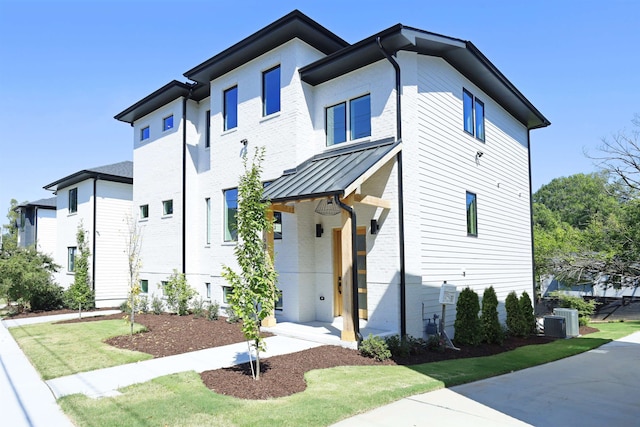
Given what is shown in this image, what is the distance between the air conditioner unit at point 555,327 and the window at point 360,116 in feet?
31.4

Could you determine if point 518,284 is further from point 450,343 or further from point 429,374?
point 429,374

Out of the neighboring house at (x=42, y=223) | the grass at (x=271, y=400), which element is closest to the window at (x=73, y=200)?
the neighboring house at (x=42, y=223)

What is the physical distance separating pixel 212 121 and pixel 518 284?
13244mm

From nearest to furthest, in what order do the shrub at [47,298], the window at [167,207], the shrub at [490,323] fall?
the shrub at [490,323], the window at [167,207], the shrub at [47,298]

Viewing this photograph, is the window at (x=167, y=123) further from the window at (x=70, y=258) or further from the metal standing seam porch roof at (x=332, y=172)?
the window at (x=70, y=258)

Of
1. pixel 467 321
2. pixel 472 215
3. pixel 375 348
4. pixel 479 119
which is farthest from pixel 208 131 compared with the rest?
pixel 467 321

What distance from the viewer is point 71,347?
981 centimetres

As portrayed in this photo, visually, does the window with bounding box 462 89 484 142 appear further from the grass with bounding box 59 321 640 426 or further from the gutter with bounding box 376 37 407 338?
the grass with bounding box 59 321 640 426

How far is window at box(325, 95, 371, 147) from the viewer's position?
11.1 metres

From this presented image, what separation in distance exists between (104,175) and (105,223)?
2.36 m

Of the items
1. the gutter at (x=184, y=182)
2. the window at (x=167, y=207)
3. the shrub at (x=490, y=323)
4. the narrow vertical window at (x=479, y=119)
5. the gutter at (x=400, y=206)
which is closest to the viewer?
the gutter at (x=400, y=206)

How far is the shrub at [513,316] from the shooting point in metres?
12.9

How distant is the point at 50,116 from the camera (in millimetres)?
18234

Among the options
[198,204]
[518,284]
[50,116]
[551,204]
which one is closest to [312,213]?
[198,204]
